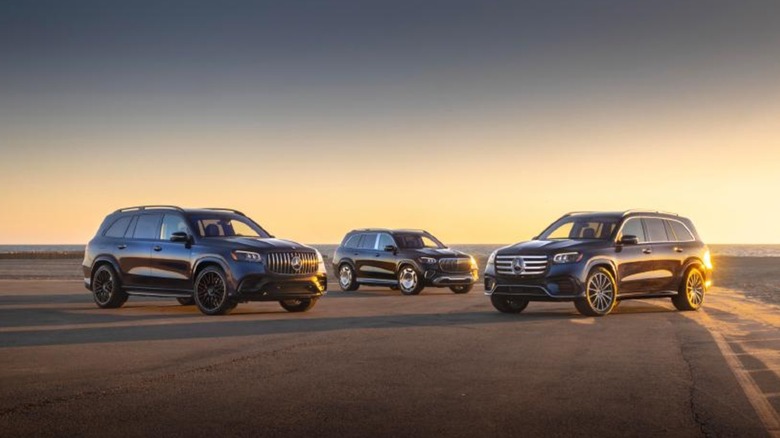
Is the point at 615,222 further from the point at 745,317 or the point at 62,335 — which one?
the point at 62,335

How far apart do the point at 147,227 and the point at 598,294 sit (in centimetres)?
920

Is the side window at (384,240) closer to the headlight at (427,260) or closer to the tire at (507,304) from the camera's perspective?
the headlight at (427,260)

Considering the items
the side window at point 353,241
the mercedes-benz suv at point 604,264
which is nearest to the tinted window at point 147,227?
the mercedes-benz suv at point 604,264

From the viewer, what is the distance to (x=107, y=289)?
19.5 metres

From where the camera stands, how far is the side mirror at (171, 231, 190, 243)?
17875 millimetres

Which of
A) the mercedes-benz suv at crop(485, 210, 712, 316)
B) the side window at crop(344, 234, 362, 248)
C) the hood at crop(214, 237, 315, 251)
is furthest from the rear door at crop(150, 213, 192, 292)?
the side window at crop(344, 234, 362, 248)

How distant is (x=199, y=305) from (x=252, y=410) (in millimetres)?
10389

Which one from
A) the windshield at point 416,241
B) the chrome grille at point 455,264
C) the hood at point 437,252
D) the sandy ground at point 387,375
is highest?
the windshield at point 416,241

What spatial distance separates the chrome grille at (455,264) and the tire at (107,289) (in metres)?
9.16

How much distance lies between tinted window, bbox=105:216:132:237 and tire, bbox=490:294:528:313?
7.85m

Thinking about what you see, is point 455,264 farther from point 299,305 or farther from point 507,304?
point 299,305

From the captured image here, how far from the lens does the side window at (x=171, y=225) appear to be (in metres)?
18.3

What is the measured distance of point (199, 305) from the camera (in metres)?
17.5

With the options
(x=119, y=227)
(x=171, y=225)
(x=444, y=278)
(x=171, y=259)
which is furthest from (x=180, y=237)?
(x=444, y=278)
